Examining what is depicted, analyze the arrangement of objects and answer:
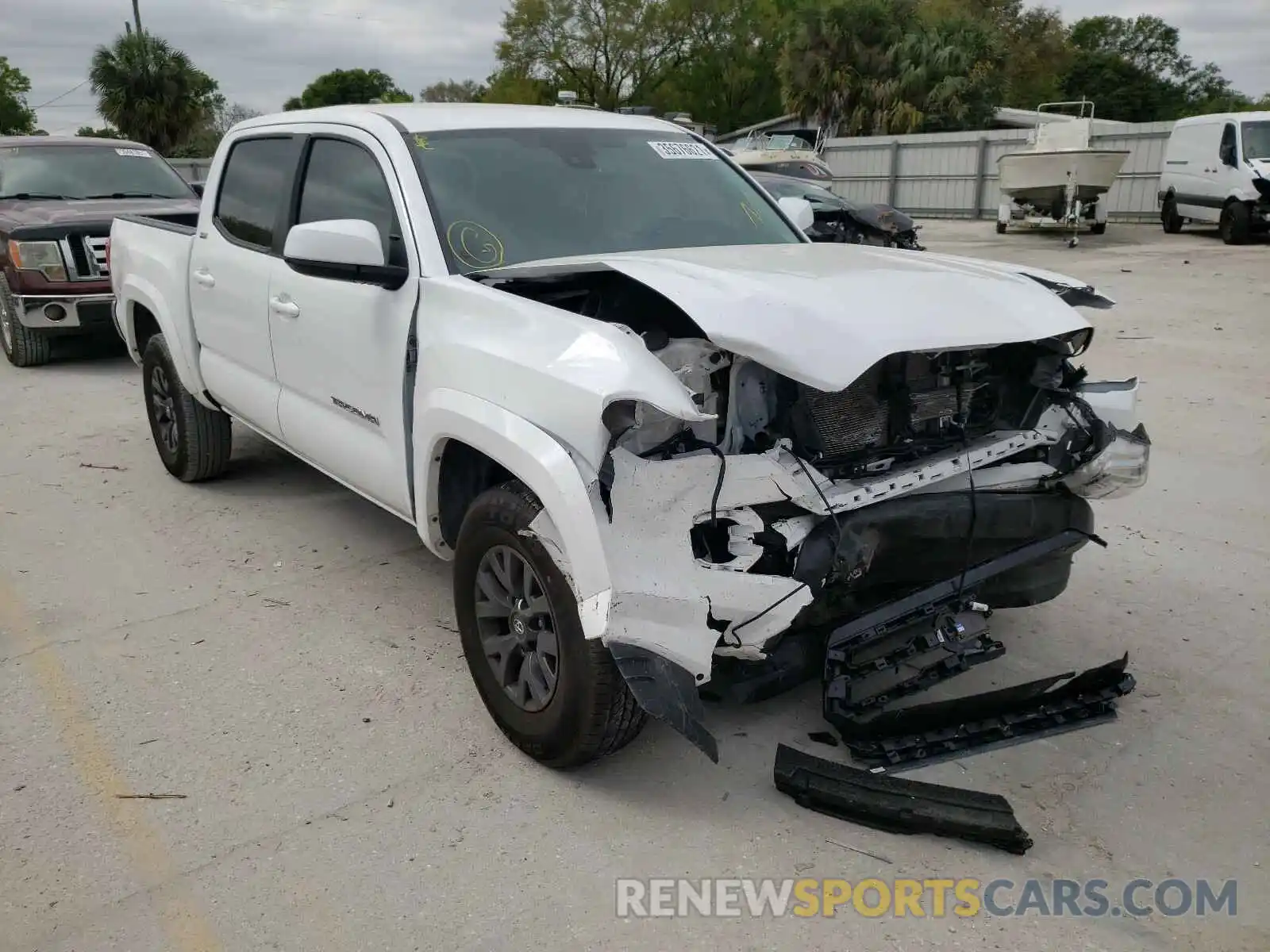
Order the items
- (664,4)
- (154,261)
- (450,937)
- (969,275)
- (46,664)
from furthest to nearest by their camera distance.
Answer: (664,4) → (154,261) → (46,664) → (969,275) → (450,937)

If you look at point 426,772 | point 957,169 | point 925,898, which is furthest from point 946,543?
point 957,169

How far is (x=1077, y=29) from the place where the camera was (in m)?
75.4

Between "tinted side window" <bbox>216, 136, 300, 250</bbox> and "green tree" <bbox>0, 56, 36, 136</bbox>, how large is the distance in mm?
74347

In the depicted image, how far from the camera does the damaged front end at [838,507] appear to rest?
8.90 ft

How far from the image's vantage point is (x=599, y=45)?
54.9m

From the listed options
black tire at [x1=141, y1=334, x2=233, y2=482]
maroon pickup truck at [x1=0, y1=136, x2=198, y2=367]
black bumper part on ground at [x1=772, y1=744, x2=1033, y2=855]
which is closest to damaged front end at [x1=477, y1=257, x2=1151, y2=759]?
black bumper part on ground at [x1=772, y1=744, x2=1033, y2=855]

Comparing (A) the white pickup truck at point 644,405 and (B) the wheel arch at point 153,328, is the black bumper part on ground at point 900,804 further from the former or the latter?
(B) the wheel arch at point 153,328

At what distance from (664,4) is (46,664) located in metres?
55.9

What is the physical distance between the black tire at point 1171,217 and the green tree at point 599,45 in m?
38.4

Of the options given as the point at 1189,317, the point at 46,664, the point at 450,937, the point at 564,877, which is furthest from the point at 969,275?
the point at 1189,317

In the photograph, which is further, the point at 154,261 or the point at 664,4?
the point at 664,4

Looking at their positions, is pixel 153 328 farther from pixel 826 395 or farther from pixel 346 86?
pixel 346 86

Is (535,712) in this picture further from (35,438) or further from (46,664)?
(35,438)

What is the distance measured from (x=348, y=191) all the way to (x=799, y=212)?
1945 millimetres
